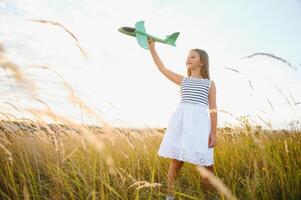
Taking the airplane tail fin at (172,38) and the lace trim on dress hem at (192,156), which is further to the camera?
the airplane tail fin at (172,38)

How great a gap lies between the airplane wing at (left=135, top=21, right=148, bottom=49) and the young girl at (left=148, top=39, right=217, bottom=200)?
0.38ft

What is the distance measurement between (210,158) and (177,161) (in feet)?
1.07

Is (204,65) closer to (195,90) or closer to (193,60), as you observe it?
(193,60)

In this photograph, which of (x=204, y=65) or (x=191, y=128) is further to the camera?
(x=204, y=65)

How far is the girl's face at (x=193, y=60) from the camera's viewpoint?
12.8 ft

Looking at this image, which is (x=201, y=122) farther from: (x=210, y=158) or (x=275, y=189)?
(x=275, y=189)

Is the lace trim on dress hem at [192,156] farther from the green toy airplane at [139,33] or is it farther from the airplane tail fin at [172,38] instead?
the airplane tail fin at [172,38]

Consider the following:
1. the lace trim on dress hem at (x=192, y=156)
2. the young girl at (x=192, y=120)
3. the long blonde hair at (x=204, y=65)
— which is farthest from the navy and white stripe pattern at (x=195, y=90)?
the lace trim on dress hem at (x=192, y=156)

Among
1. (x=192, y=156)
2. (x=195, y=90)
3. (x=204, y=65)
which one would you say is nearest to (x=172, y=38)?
(x=204, y=65)

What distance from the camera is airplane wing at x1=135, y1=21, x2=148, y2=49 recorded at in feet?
13.0

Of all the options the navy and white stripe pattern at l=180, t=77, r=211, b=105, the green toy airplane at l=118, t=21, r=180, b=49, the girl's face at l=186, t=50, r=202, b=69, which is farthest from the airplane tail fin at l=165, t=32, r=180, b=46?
the navy and white stripe pattern at l=180, t=77, r=211, b=105

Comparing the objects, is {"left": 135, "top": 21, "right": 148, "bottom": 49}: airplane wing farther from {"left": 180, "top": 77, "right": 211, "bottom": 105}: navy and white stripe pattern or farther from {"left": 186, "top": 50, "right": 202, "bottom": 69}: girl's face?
{"left": 180, "top": 77, "right": 211, "bottom": 105}: navy and white stripe pattern

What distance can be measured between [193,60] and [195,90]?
388 mm

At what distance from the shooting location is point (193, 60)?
3.91m
